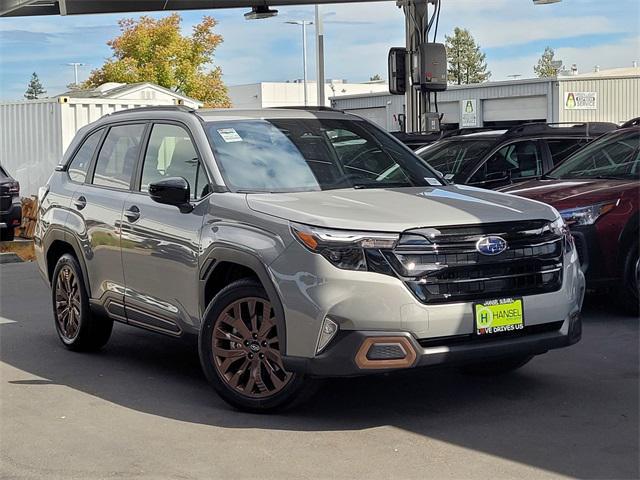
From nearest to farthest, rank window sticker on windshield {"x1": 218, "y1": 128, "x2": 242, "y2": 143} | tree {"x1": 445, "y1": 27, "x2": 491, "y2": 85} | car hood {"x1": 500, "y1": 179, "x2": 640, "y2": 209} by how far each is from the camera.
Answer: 1. window sticker on windshield {"x1": 218, "y1": 128, "x2": 242, "y2": 143}
2. car hood {"x1": 500, "y1": 179, "x2": 640, "y2": 209}
3. tree {"x1": 445, "y1": 27, "x2": 491, "y2": 85}

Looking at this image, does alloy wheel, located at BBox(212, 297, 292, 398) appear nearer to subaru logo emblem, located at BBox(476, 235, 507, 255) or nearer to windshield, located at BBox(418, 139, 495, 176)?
subaru logo emblem, located at BBox(476, 235, 507, 255)

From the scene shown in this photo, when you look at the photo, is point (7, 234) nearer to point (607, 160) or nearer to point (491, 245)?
point (607, 160)

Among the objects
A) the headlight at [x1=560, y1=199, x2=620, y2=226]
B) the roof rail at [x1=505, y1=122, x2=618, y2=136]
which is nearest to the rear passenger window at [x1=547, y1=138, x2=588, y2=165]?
the roof rail at [x1=505, y1=122, x2=618, y2=136]

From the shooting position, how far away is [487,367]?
6.97m

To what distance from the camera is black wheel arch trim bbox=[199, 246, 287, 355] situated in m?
5.71

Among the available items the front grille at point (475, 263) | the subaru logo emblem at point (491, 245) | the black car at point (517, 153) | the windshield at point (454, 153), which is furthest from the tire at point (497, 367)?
the windshield at point (454, 153)

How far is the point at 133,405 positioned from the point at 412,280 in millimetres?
2101

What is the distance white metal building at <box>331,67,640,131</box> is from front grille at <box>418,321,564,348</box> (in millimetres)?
46196

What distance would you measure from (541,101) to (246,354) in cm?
4987

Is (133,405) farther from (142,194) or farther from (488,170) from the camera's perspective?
(488,170)

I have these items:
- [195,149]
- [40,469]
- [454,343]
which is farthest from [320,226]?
[40,469]

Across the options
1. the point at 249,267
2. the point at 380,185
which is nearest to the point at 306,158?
the point at 380,185

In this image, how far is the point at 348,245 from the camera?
5.56m

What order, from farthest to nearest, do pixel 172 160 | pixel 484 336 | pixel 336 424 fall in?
1. pixel 172 160
2. pixel 336 424
3. pixel 484 336
